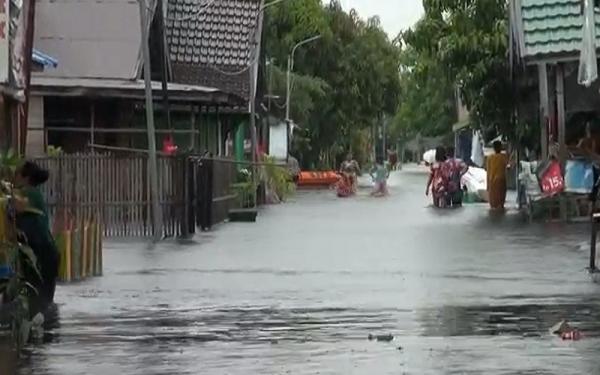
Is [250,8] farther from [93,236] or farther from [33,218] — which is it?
[33,218]

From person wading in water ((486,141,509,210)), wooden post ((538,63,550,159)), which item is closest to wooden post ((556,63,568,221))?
wooden post ((538,63,550,159))

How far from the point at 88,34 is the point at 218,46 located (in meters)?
8.24

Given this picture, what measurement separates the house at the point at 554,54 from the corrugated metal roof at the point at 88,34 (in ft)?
31.5

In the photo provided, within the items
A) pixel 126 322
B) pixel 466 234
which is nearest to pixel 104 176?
pixel 466 234

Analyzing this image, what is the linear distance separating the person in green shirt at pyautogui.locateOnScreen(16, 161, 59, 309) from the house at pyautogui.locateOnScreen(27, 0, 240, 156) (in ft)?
60.5

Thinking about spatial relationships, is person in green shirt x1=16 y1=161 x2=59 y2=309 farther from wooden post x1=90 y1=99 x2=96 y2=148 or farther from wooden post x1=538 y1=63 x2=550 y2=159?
wooden post x1=90 y1=99 x2=96 y2=148

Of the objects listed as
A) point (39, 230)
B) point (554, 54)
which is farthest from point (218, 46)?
point (39, 230)

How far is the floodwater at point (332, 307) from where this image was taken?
11.9 meters

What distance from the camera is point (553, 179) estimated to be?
31312 millimetres

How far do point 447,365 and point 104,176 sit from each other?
16.5m

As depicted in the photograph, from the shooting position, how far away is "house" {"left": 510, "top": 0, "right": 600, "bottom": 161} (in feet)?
99.1

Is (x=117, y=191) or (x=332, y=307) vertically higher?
(x=117, y=191)

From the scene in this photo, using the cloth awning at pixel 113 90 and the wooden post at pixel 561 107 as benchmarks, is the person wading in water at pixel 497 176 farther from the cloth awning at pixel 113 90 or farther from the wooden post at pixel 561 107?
the cloth awning at pixel 113 90

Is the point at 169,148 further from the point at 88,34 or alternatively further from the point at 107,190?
the point at 88,34
